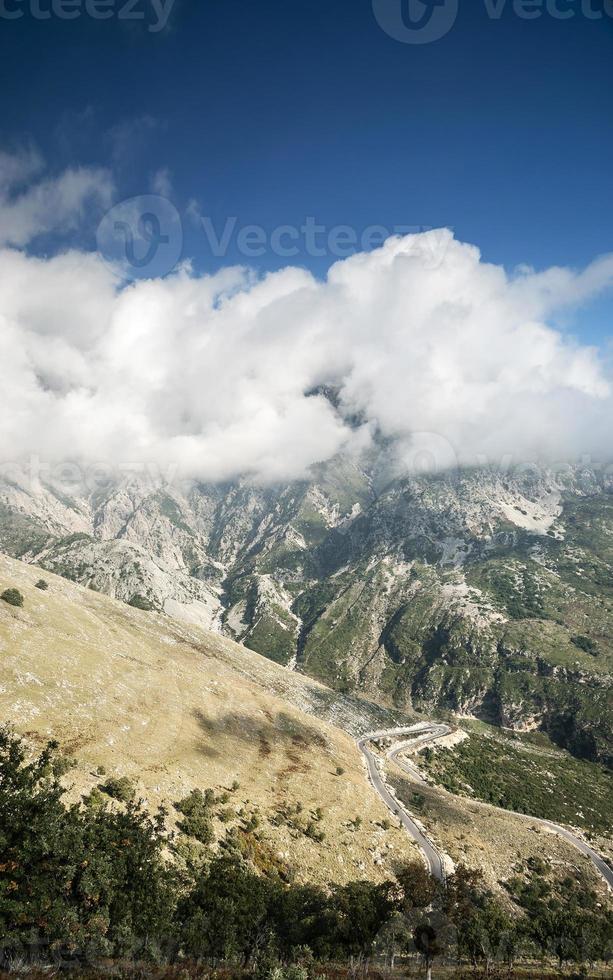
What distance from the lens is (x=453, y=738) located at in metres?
199

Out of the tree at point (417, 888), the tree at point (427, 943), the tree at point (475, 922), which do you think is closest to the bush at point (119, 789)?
the tree at point (417, 888)

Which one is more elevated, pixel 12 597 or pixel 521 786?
pixel 12 597

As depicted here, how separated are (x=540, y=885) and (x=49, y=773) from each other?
72.8 meters

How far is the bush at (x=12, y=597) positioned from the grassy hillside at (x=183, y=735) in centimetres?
153

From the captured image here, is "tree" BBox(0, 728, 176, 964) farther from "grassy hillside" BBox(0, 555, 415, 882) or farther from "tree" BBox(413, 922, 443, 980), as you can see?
"tree" BBox(413, 922, 443, 980)

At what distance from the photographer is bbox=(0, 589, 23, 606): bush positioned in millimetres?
87375

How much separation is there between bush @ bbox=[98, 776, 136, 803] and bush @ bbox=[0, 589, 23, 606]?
171ft

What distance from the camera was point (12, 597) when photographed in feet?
289

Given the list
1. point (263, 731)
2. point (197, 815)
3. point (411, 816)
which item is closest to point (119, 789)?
point (197, 815)

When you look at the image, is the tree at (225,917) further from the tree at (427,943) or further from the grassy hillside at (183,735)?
the tree at (427,943)

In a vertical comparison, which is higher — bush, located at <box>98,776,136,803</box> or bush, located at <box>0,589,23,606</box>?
bush, located at <box>0,589,23,606</box>

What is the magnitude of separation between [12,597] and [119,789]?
5431 centimetres

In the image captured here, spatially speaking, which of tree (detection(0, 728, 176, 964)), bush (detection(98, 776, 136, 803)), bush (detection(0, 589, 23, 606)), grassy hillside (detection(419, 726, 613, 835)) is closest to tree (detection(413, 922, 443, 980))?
tree (detection(0, 728, 176, 964))

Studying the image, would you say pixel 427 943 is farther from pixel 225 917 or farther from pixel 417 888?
pixel 225 917
